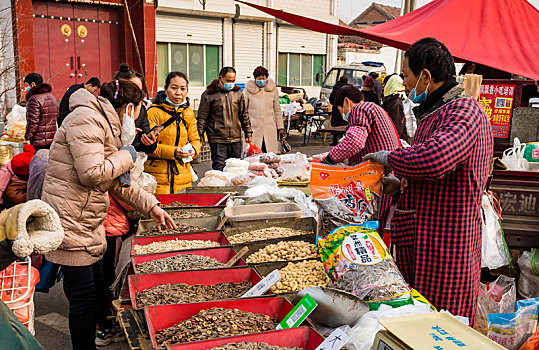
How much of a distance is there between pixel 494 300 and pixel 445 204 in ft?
4.68

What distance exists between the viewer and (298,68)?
21.2 metres

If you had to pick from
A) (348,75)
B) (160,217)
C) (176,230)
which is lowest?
(176,230)

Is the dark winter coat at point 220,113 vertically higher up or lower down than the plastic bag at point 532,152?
higher up

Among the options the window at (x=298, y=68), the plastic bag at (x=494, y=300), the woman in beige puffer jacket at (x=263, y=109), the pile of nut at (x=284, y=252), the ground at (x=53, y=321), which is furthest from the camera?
the window at (x=298, y=68)

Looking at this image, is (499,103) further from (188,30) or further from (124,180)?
(188,30)

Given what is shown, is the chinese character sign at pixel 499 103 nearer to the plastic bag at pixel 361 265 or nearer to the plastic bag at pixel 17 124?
the plastic bag at pixel 361 265

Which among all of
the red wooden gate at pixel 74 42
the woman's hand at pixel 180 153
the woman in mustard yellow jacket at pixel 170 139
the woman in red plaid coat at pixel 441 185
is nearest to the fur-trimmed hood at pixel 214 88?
the woman in mustard yellow jacket at pixel 170 139

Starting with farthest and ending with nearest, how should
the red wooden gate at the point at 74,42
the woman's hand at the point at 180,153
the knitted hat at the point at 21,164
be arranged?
the red wooden gate at the point at 74,42
the woman's hand at the point at 180,153
the knitted hat at the point at 21,164

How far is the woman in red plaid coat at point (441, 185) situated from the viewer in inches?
87.9

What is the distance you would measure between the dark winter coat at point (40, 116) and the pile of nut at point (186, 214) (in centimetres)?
472

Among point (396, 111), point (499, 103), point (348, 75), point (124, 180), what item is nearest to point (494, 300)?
point (499, 103)

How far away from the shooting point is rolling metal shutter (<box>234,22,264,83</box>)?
18.5 metres

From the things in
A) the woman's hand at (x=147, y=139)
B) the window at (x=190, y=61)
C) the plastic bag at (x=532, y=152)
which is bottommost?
the plastic bag at (x=532, y=152)

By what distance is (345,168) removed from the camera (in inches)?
112
